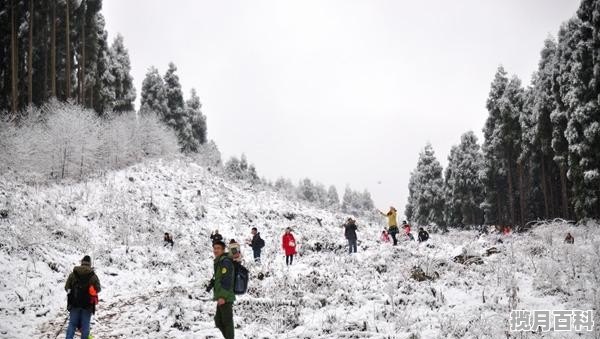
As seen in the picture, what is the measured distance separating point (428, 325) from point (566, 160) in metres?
Result: 30.7

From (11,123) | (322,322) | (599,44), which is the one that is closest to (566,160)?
(599,44)

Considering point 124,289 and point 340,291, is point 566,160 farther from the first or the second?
point 124,289

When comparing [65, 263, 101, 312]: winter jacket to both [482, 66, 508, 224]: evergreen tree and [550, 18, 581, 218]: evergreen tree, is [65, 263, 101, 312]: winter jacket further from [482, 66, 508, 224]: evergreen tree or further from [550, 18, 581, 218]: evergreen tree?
[482, 66, 508, 224]: evergreen tree

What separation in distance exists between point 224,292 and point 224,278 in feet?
0.77

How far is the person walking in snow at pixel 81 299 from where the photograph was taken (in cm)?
808

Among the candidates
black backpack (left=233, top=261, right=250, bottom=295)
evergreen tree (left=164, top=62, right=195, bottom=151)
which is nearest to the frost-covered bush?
black backpack (left=233, top=261, right=250, bottom=295)

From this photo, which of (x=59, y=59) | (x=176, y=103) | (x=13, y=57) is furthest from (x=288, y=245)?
(x=176, y=103)

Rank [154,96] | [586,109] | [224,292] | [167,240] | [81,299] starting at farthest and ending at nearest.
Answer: [154,96] < [586,109] < [167,240] < [81,299] < [224,292]

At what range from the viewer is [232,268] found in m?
7.25

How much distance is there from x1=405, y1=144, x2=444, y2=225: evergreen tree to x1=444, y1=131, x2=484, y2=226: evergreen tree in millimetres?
1050

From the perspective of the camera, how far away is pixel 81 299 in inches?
319

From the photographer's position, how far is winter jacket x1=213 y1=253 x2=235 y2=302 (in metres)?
7.15

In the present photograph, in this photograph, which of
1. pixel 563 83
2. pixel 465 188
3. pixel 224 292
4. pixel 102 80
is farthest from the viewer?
pixel 465 188

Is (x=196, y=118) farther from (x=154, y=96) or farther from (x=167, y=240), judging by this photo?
(x=167, y=240)
